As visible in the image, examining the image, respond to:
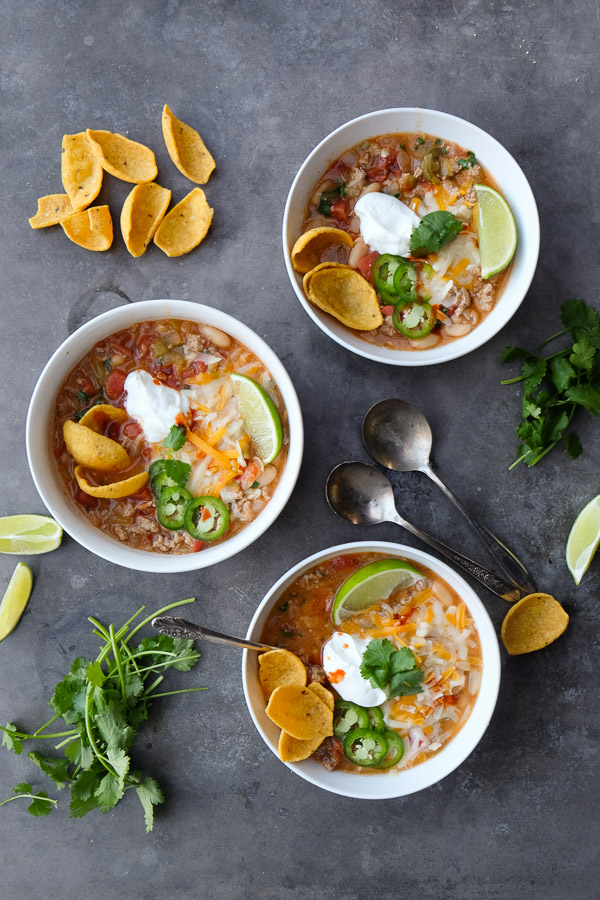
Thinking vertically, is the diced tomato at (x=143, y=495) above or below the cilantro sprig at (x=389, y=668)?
above

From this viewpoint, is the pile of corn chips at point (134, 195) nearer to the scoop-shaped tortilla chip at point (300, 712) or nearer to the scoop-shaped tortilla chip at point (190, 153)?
the scoop-shaped tortilla chip at point (190, 153)

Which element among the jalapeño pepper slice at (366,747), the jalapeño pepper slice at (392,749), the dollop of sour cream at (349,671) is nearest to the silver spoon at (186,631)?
the dollop of sour cream at (349,671)

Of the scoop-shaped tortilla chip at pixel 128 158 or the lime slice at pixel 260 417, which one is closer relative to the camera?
the lime slice at pixel 260 417

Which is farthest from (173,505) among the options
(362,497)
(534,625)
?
(534,625)

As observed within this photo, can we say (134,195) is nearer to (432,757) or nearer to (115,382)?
(115,382)

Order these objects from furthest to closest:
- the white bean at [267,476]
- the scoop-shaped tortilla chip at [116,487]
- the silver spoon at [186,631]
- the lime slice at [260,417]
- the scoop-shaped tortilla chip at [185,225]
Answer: the scoop-shaped tortilla chip at [185,225], the white bean at [267,476], the lime slice at [260,417], the scoop-shaped tortilla chip at [116,487], the silver spoon at [186,631]
